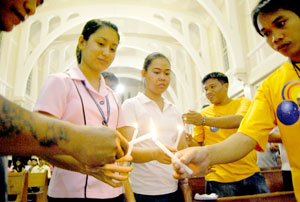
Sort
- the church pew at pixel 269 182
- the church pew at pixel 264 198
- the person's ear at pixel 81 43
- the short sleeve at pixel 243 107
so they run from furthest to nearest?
1. the church pew at pixel 269 182
2. the short sleeve at pixel 243 107
3. the church pew at pixel 264 198
4. the person's ear at pixel 81 43

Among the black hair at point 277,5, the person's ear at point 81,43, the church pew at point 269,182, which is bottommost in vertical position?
the church pew at point 269,182

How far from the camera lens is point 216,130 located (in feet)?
8.28

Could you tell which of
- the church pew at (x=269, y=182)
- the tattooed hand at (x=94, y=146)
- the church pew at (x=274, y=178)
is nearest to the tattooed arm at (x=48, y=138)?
the tattooed hand at (x=94, y=146)

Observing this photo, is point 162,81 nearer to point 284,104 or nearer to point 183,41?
point 284,104

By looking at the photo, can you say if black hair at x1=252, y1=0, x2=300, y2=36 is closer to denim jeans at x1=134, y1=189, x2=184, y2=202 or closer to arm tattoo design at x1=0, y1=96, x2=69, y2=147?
arm tattoo design at x1=0, y1=96, x2=69, y2=147

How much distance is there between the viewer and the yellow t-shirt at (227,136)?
2.23m

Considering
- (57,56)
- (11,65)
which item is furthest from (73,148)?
(57,56)

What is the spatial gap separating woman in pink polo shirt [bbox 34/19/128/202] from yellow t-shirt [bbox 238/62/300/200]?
0.81 metres

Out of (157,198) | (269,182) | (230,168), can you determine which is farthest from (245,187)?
(269,182)

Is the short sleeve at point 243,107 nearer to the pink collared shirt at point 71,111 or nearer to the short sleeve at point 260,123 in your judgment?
the short sleeve at point 260,123

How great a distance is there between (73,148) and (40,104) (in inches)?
20.4

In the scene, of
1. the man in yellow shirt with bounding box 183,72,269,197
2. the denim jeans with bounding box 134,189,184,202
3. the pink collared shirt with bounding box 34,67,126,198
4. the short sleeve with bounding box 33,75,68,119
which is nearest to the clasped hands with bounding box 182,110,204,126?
the man in yellow shirt with bounding box 183,72,269,197

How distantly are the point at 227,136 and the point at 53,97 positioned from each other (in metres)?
1.87

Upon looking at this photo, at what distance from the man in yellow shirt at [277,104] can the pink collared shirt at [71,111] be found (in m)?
0.56
